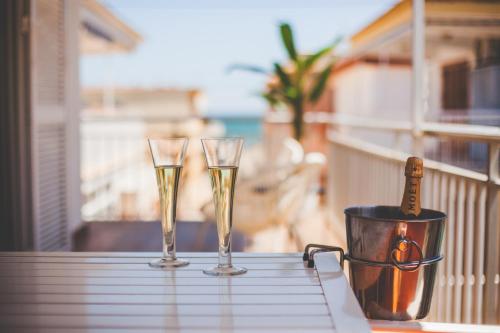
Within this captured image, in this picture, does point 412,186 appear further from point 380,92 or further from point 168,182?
point 380,92

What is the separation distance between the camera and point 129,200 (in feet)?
28.1

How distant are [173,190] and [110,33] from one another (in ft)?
16.2

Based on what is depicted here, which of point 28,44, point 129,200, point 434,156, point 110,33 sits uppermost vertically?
point 110,33

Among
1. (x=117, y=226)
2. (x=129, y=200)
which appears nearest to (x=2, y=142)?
(x=117, y=226)

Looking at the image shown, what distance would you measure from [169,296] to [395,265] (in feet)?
1.63

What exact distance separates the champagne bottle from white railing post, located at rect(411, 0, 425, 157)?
1958mm

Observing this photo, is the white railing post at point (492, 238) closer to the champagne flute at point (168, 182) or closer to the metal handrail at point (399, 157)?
the metal handrail at point (399, 157)

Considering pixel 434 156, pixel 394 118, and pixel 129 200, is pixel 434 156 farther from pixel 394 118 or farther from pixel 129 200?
pixel 129 200

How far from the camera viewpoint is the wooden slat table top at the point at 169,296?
101 centimetres

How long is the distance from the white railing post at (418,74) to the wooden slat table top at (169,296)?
211 centimetres

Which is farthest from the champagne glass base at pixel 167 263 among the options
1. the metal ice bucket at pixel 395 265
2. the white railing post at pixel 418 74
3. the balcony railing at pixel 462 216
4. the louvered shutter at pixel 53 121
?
the white railing post at pixel 418 74

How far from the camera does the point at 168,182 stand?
1.36 m

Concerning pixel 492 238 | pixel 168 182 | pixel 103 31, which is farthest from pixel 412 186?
pixel 103 31

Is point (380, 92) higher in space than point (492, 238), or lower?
higher
